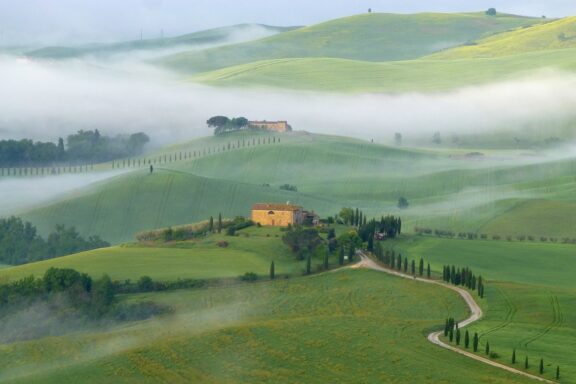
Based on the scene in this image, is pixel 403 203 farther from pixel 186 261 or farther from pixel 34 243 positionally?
pixel 186 261

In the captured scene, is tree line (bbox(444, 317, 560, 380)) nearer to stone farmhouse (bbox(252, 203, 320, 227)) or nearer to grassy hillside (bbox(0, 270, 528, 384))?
grassy hillside (bbox(0, 270, 528, 384))

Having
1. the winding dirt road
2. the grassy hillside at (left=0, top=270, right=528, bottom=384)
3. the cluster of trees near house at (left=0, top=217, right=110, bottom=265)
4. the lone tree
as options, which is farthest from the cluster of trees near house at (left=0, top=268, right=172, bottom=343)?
the lone tree

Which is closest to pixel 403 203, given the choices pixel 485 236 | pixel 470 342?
pixel 485 236

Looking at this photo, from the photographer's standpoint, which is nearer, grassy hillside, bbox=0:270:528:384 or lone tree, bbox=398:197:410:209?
grassy hillside, bbox=0:270:528:384

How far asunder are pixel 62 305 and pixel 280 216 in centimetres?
3437

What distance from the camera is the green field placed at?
92.4 m

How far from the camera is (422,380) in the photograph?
277 ft

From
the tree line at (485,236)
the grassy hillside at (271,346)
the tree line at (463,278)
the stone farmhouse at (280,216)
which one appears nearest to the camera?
the grassy hillside at (271,346)

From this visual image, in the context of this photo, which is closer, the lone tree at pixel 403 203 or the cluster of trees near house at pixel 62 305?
the cluster of trees near house at pixel 62 305

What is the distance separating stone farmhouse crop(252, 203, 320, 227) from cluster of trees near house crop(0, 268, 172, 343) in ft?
92.7

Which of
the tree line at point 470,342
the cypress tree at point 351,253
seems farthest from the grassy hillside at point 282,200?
the tree line at point 470,342

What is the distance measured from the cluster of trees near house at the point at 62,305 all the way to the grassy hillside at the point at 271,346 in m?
2.76

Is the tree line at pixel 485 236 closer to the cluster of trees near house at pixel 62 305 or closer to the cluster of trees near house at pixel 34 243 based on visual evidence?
the cluster of trees near house at pixel 34 243

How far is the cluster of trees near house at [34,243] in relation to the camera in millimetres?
153750
